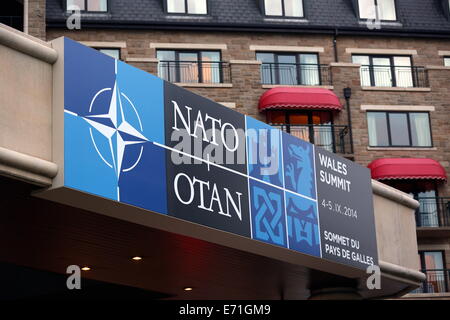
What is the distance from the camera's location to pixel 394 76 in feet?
150

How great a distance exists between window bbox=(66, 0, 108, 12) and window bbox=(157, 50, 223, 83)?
131 inches

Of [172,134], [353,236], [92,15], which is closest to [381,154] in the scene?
[92,15]

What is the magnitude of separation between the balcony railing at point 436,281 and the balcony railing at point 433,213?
2098 millimetres

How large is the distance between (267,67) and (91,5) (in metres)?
8.55

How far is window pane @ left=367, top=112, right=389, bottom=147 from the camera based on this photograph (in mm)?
44469

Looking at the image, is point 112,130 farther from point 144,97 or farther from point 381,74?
point 381,74

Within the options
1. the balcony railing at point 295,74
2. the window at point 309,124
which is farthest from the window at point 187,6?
the window at point 309,124

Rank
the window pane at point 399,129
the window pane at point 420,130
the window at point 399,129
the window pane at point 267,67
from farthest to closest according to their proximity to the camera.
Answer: the window pane at point 420,130 < the window pane at point 399,129 < the window at point 399,129 < the window pane at point 267,67

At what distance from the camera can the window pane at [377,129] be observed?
146 feet

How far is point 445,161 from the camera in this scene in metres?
44.7

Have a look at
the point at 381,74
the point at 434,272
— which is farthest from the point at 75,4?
the point at 434,272

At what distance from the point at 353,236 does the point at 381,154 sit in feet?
75.4

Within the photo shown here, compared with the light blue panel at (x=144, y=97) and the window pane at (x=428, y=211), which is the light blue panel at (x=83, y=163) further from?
the window pane at (x=428, y=211)
